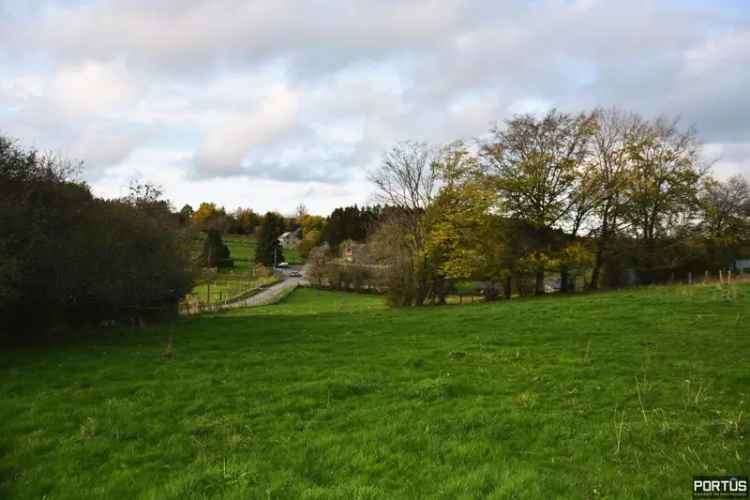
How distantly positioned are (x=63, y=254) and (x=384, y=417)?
433 inches

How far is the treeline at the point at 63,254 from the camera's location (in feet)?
40.9

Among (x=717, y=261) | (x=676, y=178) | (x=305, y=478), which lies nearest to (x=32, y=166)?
(x=305, y=478)

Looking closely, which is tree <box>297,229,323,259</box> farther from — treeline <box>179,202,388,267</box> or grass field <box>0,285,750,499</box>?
grass field <box>0,285,750,499</box>

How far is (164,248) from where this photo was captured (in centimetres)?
2025

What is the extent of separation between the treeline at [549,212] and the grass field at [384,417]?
17.7 meters

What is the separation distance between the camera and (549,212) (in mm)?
30984

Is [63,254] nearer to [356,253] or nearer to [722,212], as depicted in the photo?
[722,212]

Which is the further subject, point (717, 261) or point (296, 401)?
point (717, 261)

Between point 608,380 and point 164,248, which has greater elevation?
point 164,248

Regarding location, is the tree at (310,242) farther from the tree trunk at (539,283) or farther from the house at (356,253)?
the tree trunk at (539,283)

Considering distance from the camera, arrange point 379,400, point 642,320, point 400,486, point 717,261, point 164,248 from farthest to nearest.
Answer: point 717,261 → point 164,248 → point 642,320 → point 379,400 → point 400,486

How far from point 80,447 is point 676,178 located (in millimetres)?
35858

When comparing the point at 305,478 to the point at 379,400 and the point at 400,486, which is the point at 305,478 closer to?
the point at 400,486

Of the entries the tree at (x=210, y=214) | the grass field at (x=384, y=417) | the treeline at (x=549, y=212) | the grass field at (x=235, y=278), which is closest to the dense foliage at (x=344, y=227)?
the grass field at (x=235, y=278)
